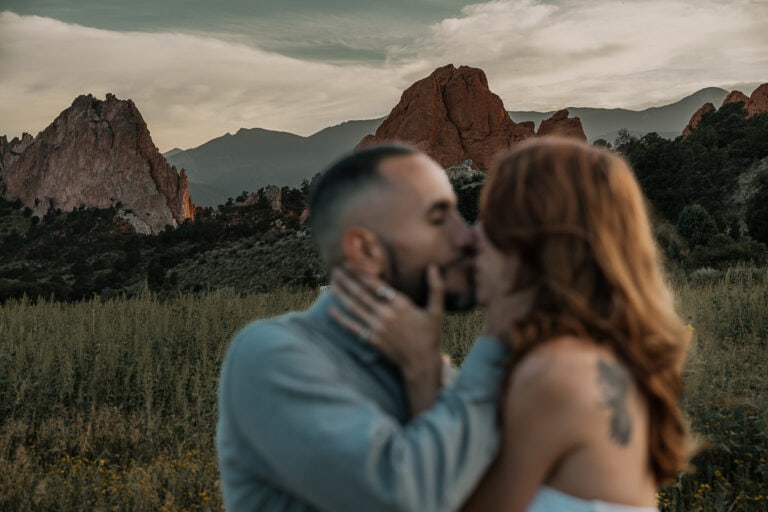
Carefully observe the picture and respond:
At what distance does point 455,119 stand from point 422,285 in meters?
107

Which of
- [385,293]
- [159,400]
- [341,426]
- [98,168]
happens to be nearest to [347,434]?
[341,426]

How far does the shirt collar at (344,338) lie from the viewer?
1465 mm

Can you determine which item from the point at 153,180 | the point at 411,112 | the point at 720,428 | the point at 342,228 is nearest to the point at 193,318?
the point at 720,428

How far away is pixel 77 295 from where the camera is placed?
1265 inches

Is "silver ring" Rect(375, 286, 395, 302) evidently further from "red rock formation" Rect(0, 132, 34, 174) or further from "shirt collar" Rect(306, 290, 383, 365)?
"red rock formation" Rect(0, 132, 34, 174)

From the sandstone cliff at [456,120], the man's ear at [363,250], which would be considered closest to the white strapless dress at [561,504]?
the man's ear at [363,250]

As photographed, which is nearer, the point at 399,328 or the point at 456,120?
the point at 399,328

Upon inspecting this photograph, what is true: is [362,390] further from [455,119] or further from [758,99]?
[758,99]

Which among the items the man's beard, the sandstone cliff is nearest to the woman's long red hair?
the man's beard

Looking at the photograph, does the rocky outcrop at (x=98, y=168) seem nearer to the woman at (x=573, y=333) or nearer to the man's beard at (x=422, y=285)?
the man's beard at (x=422, y=285)

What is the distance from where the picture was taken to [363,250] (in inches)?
59.4

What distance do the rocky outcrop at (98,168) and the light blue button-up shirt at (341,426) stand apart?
107 meters

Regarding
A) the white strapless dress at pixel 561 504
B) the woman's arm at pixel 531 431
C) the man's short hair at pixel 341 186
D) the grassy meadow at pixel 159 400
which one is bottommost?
the grassy meadow at pixel 159 400

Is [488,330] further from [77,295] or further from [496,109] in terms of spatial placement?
Answer: [496,109]
